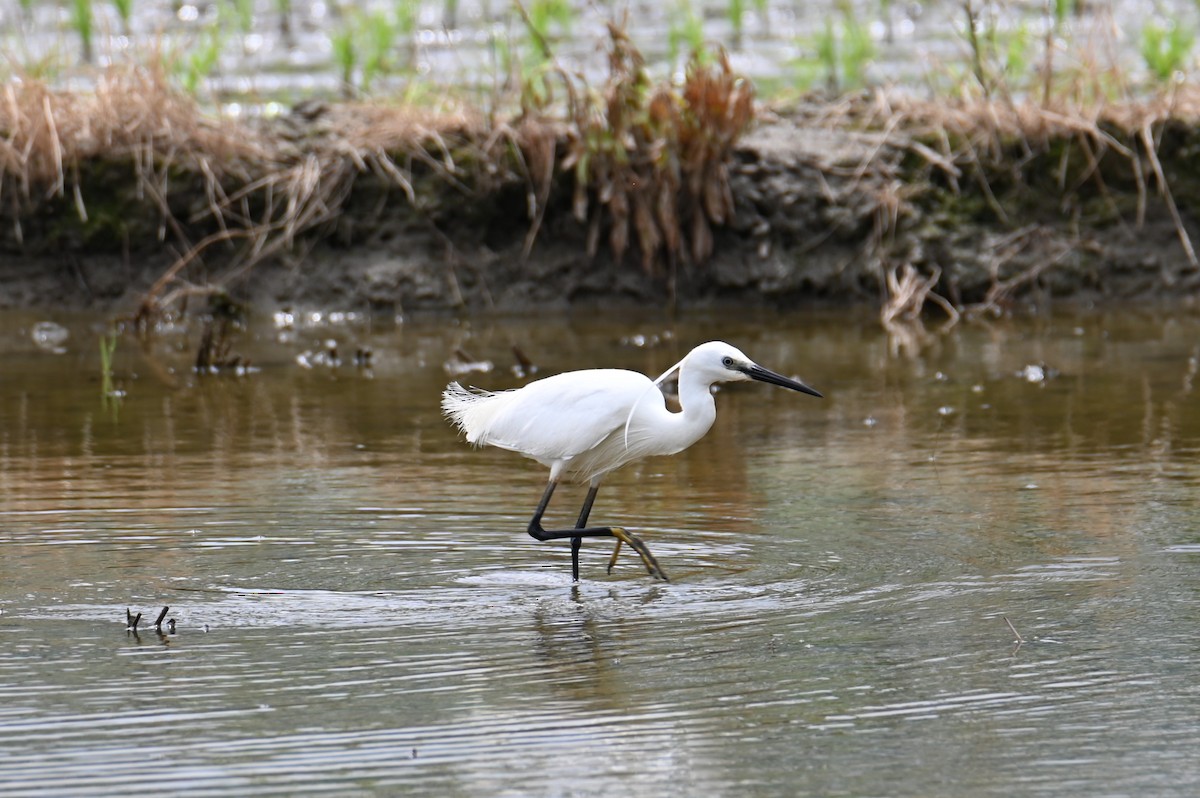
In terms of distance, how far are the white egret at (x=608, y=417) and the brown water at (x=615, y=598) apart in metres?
0.35

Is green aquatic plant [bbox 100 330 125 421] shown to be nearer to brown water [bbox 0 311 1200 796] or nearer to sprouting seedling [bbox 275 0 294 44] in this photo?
brown water [bbox 0 311 1200 796]

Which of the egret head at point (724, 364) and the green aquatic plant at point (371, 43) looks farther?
the green aquatic plant at point (371, 43)

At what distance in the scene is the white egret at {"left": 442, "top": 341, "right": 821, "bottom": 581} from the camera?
6.18m

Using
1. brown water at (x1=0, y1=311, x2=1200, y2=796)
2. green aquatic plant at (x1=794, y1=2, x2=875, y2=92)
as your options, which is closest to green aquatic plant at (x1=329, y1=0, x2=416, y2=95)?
green aquatic plant at (x1=794, y1=2, x2=875, y2=92)

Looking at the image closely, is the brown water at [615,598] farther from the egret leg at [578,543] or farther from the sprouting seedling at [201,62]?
the sprouting seedling at [201,62]

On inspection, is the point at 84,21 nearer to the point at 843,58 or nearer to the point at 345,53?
the point at 345,53

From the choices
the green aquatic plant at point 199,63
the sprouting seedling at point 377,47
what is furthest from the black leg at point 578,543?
the sprouting seedling at point 377,47

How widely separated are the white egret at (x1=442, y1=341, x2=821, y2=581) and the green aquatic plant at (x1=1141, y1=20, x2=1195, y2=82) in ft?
28.0

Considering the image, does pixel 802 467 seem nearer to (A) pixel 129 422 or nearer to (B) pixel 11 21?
(A) pixel 129 422

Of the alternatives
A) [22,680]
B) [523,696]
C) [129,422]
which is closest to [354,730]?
[523,696]

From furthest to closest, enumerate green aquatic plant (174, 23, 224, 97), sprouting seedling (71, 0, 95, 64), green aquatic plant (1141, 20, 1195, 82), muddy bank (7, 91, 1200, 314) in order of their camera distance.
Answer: sprouting seedling (71, 0, 95, 64)
green aquatic plant (1141, 20, 1195, 82)
green aquatic plant (174, 23, 224, 97)
muddy bank (7, 91, 1200, 314)

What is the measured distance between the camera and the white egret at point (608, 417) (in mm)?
6180

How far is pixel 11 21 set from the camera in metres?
17.5

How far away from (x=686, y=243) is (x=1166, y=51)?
14.7ft
